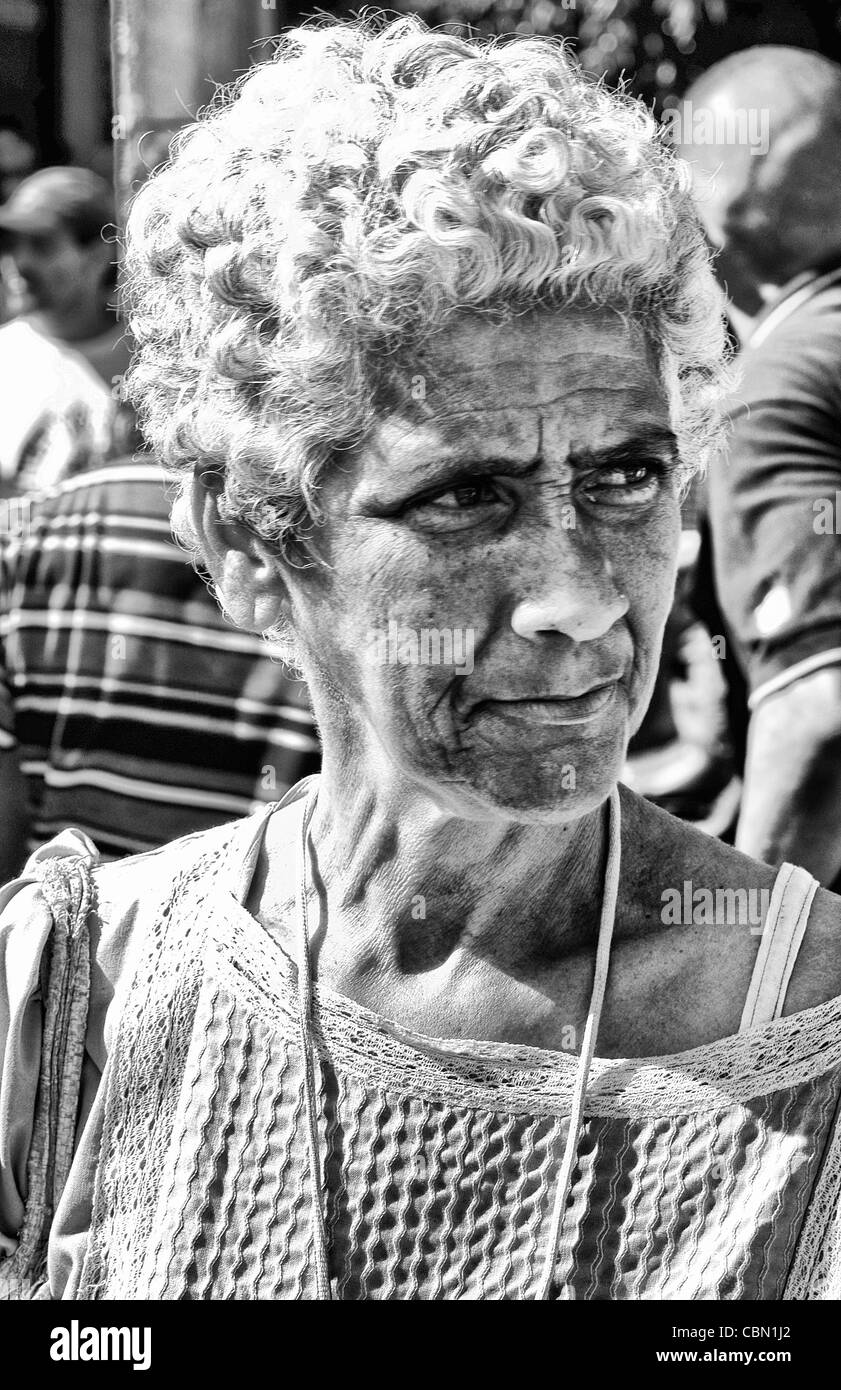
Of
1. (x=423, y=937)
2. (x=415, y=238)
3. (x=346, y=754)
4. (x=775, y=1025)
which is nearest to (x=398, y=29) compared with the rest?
(x=415, y=238)

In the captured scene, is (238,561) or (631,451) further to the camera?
(238,561)

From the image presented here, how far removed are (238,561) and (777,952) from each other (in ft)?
2.50

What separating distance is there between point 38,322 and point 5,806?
89 centimetres

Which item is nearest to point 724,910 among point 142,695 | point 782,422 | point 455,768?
point 455,768

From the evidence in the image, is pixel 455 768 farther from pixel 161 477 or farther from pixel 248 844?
pixel 161 477

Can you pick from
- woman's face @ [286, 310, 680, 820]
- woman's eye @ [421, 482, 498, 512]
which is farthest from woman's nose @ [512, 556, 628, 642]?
woman's eye @ [421, 482, 498, 512]

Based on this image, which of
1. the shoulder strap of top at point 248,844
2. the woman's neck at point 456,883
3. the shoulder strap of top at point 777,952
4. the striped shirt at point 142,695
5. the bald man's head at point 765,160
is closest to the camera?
the shoulder strap of top at point 777,952

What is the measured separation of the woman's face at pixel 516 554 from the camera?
1.52m

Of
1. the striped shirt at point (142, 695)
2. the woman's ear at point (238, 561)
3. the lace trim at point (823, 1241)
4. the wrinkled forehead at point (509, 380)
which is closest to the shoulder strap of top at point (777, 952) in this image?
the lace trim at point (823, 1241)

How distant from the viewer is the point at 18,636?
2730 millimetres

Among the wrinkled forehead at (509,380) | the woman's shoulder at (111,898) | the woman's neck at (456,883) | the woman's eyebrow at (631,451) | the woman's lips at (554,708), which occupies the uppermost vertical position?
the wrinkled forehead at (509,380)

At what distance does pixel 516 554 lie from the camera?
5.08 ft

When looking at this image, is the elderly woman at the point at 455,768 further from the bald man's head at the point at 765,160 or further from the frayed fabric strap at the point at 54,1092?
the bald man's head at the point at 765,160

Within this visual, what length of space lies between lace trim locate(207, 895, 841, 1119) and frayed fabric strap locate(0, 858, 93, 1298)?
27 cm
